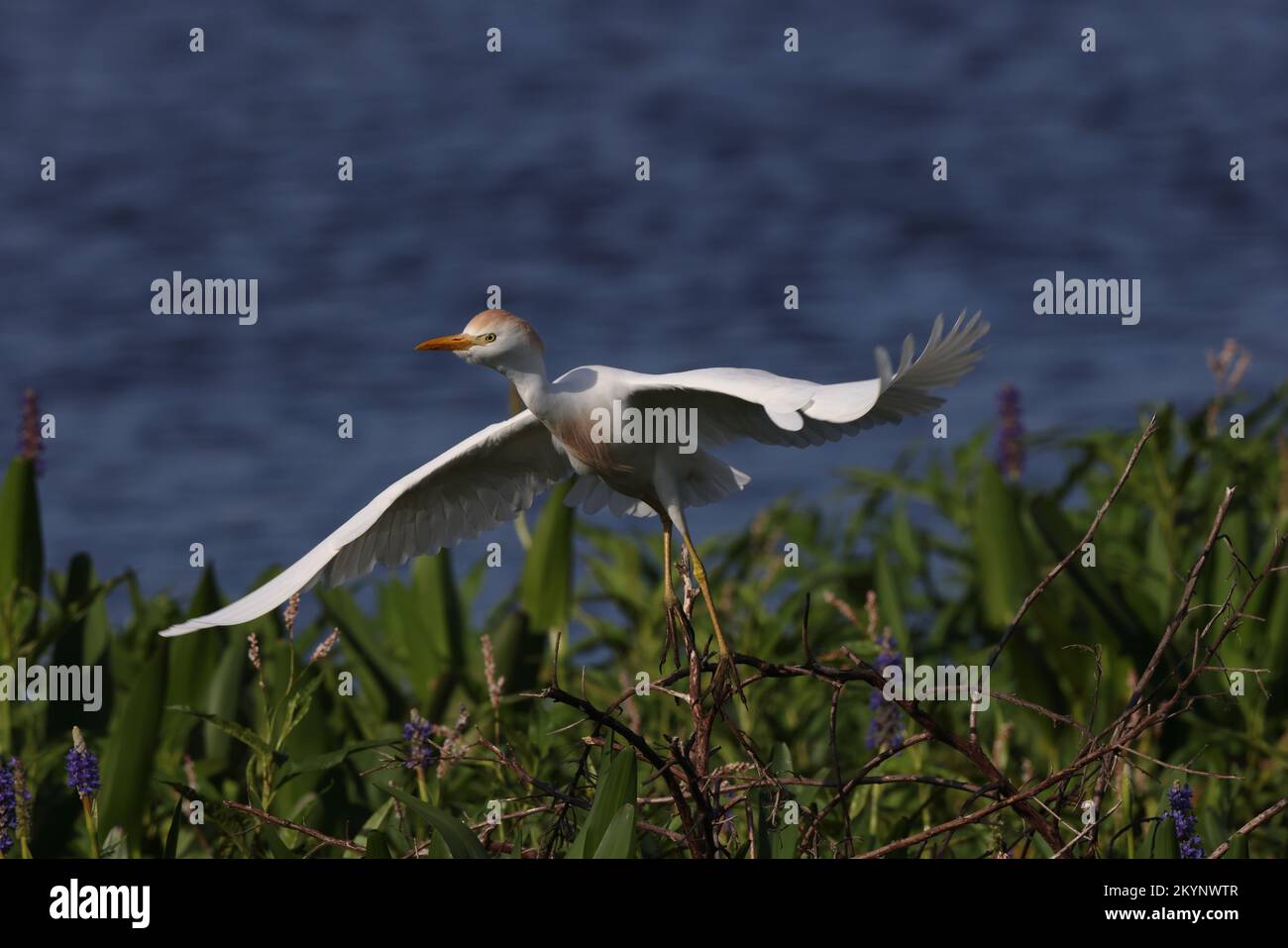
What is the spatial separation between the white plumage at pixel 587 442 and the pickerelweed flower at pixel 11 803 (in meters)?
0.68

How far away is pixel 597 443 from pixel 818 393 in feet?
1.29

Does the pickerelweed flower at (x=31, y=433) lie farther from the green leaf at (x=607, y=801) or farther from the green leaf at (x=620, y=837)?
the green leaf at (x=620, y=837)

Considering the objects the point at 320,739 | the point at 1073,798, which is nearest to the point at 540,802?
the point at 1073,798

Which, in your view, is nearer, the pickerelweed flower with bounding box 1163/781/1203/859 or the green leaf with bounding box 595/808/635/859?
the green leaf with bounding box 595/808/635/859

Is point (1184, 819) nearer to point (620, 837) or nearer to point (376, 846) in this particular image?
point (620, 837)

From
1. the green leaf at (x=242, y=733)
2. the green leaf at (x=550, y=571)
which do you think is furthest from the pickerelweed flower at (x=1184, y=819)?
the green leaf at (x=550, y=571)

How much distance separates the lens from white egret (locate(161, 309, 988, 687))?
271cm

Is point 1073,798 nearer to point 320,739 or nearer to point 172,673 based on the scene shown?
point 320,739

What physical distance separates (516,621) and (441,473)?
8.77 feet

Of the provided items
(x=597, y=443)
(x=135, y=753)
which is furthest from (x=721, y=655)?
(x=135, y=753)

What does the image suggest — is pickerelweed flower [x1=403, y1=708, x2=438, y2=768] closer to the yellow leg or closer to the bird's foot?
the bird's foot

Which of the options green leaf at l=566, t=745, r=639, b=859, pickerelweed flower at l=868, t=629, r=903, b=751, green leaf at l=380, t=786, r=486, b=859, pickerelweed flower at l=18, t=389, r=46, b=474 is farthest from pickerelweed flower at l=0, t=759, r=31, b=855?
pickerelweed flower at l=18, t=389, r=46, b=474

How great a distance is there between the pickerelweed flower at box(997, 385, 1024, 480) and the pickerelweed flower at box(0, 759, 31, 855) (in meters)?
5.03

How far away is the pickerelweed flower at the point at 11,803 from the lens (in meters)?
3.30
